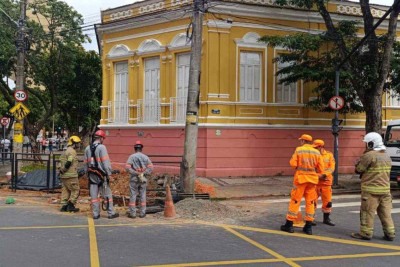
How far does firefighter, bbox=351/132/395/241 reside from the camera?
8.12 meters

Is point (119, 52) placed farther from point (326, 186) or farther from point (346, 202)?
point (326, 186)

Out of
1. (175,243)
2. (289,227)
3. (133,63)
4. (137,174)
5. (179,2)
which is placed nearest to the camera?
(175,243)

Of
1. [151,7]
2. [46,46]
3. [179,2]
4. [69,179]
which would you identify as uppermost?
[151,7]

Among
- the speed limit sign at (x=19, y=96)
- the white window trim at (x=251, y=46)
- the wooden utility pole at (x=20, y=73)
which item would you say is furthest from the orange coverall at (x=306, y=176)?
the wooden utility pole at (x=20, y=73)

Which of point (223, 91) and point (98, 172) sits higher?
point (223, 91)

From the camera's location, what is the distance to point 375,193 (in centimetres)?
812

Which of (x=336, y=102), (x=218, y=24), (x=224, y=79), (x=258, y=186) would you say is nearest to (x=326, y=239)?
(x=258, y=186)

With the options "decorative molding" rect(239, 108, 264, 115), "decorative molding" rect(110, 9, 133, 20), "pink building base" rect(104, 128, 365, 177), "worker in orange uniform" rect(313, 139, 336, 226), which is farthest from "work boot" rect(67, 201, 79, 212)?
"decorative molding" rect(110, 9, 133, 20)

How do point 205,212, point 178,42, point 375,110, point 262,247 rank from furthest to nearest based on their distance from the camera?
1. point 178,42
2. point 375,110
3. point 205,212
4. point 262,247

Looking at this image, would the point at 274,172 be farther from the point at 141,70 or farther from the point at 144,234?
the point at 144,234

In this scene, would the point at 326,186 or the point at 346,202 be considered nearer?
the point at 326,186

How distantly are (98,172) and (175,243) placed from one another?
2920mm

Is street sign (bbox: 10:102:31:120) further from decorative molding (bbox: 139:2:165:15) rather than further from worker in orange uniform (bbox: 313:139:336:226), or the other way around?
worker in orange uniform (bbox: 313:139:336:226)

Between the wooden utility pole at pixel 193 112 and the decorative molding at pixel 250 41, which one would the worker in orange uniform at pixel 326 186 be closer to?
the wooden utility pole at pixel 193 112
